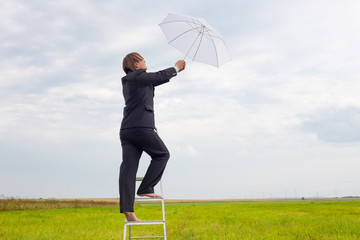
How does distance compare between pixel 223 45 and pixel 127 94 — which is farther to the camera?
pixel 223 45

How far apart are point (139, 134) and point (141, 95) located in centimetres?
54

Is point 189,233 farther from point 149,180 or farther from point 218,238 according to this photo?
point 149,180

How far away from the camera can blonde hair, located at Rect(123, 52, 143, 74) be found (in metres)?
4.95

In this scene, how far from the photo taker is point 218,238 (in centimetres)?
646

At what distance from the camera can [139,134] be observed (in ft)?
15.5

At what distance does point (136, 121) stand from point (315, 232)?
17.5ft

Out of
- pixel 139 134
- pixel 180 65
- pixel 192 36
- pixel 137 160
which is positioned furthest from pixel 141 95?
pixel 192 36

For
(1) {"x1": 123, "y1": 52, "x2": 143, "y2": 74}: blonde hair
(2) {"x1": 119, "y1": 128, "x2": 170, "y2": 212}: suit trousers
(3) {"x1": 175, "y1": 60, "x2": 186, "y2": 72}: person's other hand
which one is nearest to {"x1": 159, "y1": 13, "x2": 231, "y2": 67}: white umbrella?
(3) {"x1": 175, "y1": 60, "x2": 186, "y2": 72}: person's other hand

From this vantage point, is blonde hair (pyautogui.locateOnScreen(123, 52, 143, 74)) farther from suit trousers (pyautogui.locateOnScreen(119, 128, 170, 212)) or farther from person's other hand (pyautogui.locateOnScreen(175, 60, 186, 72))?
suit trousers (pyautogui.locateOnScreen(119, 128, 170, 212))

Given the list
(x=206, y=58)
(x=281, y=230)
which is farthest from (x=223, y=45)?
(x=281, y=230)

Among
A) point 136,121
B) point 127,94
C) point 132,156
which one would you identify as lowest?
point 132,156

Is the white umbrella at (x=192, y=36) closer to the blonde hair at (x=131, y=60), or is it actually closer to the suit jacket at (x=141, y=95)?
the blonde hair at (x=131, y=60)

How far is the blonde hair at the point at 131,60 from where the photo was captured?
495cm

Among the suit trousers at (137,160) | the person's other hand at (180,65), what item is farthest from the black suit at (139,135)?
the person's other hand at (180,65)
